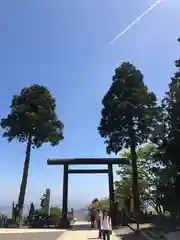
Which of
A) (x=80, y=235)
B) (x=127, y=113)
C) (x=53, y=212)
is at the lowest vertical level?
(x=80, y=235)

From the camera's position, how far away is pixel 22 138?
105ft

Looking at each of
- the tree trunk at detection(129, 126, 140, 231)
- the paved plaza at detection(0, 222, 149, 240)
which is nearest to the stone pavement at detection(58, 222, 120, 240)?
the paved plaza at detection(0, 222, 149, 240)

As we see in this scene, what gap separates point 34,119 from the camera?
30.4 metres

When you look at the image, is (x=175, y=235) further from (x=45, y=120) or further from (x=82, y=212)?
(x=82, y=212)

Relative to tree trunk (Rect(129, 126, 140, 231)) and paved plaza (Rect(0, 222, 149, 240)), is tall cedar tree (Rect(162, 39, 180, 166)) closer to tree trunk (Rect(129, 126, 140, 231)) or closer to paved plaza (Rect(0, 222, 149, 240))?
paved plaza (Rect(0, 222, 149, 240))

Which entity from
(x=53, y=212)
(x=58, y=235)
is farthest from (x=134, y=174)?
(x=58, y=235)

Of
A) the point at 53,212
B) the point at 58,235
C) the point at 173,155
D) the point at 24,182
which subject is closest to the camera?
the point at 173,155

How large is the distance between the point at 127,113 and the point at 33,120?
8.59m

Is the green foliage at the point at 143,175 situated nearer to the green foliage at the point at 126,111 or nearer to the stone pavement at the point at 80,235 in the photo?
the green foliage at the point at 126,111

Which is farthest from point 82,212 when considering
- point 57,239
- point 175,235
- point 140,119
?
point 175,235

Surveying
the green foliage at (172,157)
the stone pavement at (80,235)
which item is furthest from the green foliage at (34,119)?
the green foliage at (172,157)

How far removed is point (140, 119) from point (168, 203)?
41.0ft

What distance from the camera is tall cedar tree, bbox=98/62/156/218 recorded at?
90.2 ft

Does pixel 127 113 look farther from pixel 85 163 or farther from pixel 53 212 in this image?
pixel 53 212
